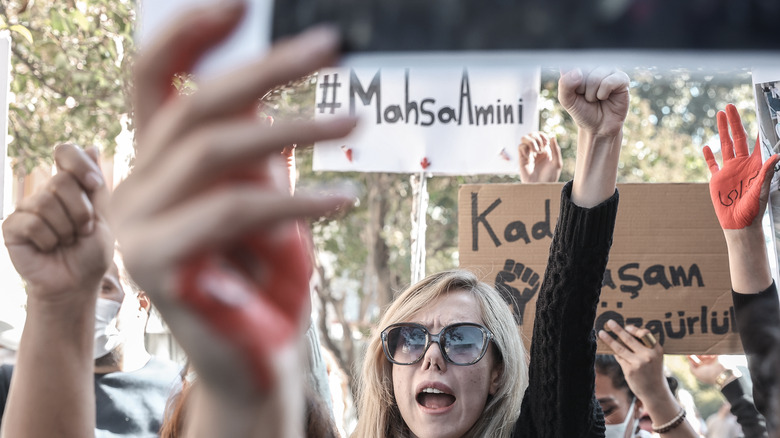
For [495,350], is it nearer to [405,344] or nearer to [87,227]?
[405,344]

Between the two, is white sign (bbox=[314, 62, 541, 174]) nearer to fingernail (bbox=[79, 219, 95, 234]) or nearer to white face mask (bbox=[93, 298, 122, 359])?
white face mask (bbox=[93, 298, 122, 359])

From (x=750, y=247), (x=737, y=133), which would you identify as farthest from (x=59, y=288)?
(x=737, y=133)

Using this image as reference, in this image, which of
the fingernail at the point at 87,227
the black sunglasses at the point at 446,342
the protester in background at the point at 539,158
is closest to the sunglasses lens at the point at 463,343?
the black sunglasses at the point at 446,342

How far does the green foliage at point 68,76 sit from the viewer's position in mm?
6480

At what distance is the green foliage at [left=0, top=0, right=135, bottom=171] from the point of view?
6.48 meters

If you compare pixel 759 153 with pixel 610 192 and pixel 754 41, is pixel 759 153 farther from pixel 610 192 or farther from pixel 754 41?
pixel 754 41

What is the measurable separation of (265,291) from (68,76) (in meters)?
7.44

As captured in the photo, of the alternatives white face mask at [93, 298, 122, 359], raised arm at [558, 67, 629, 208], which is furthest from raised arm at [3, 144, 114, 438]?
white face mask at [93, 298, 122, 359]

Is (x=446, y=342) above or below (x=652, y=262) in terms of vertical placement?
below

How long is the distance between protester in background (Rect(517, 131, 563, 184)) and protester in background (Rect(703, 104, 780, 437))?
1132mm

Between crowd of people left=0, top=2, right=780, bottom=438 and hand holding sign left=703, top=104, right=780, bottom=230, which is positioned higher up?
hand holding sign left=703, top=104, right=780, bottom=230

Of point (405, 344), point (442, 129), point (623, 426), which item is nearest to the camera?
point (405, 344)

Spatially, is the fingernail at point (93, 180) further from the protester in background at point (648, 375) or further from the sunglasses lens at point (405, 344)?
the protester in background at point (648, 375)

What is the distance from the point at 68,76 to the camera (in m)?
7.28
